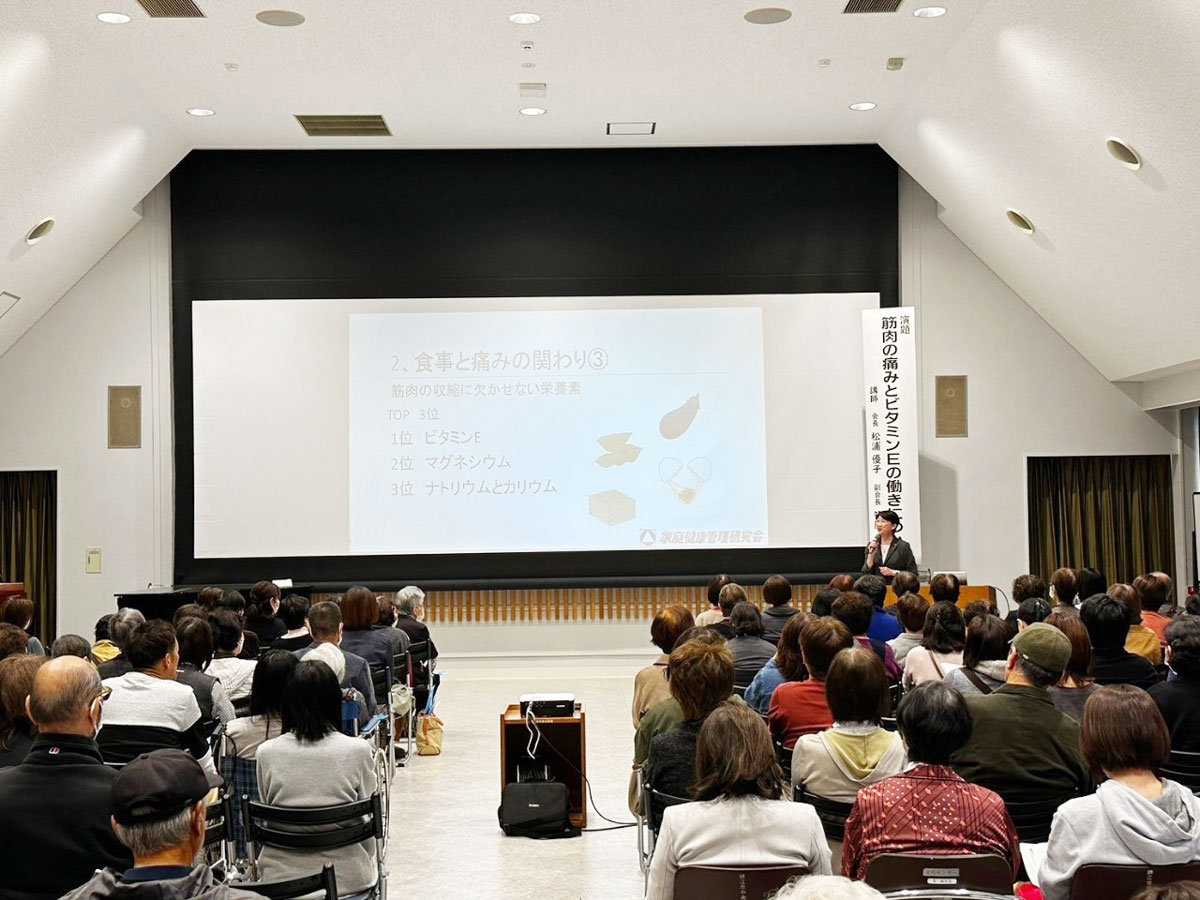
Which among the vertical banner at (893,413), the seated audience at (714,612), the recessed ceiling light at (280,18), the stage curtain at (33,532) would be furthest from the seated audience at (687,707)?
the stage curtain at (33,532)

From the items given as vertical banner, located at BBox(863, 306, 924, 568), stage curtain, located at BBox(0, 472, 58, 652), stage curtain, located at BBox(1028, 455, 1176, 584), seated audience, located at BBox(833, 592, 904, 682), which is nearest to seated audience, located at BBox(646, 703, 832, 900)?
seated audience, located at BBox(833, 592, 904, 682)

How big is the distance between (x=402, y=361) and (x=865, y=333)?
4.18 m

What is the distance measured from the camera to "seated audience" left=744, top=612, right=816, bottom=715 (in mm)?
4461

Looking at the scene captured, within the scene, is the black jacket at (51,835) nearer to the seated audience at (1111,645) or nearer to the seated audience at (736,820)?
the seated audience at (736,820)

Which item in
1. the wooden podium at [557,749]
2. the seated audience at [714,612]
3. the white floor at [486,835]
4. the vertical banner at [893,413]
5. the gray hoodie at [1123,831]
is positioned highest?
the vertical banner at [893,413]

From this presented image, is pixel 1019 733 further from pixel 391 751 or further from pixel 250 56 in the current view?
pixel 250 56

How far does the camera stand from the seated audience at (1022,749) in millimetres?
3340

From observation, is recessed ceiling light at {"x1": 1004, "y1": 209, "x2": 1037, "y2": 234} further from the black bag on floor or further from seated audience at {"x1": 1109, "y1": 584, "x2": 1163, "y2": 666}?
the black bag on floor

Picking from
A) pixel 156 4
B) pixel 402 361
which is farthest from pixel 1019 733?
pixel 402 361

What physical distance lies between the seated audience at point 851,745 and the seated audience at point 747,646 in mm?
1721

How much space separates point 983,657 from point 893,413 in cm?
623

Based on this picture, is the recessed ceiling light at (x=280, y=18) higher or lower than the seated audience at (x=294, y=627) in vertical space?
higher

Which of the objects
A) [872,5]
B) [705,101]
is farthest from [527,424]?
[872,5]

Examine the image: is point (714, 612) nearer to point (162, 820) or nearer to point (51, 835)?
point (51, 835)
